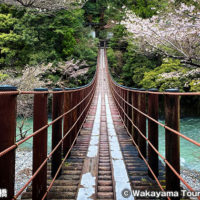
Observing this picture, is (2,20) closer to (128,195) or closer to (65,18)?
(65,18)

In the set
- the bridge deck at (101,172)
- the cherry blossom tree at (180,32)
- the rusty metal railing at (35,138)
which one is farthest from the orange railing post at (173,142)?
the cherry blossom tree at (180,32)

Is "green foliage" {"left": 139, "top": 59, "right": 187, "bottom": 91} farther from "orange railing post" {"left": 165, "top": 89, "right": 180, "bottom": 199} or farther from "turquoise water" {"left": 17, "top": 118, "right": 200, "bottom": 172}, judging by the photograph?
"orange railing post" {"left": 165, "top": 89, "right": 180, "bottom": 199}

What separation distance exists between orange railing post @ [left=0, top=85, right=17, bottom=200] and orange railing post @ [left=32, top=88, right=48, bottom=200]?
442mm

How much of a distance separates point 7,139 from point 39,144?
0.53 meters

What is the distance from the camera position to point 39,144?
1.38 meters

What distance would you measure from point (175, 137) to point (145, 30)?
6.05m

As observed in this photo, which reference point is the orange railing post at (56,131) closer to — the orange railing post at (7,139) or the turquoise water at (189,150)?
the orange railing post at (7,139)

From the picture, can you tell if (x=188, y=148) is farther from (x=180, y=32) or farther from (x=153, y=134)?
(x=153, y=134)

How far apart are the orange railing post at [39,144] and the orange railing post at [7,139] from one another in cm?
A: 44

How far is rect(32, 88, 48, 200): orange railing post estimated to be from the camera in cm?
134

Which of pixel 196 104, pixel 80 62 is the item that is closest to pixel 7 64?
pixel 80 62

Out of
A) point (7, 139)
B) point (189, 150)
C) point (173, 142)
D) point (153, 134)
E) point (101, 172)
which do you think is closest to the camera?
point (7, 139)

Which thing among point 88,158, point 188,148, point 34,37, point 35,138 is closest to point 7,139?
point 35,138

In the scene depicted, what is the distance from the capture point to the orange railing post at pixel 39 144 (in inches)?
52.8
